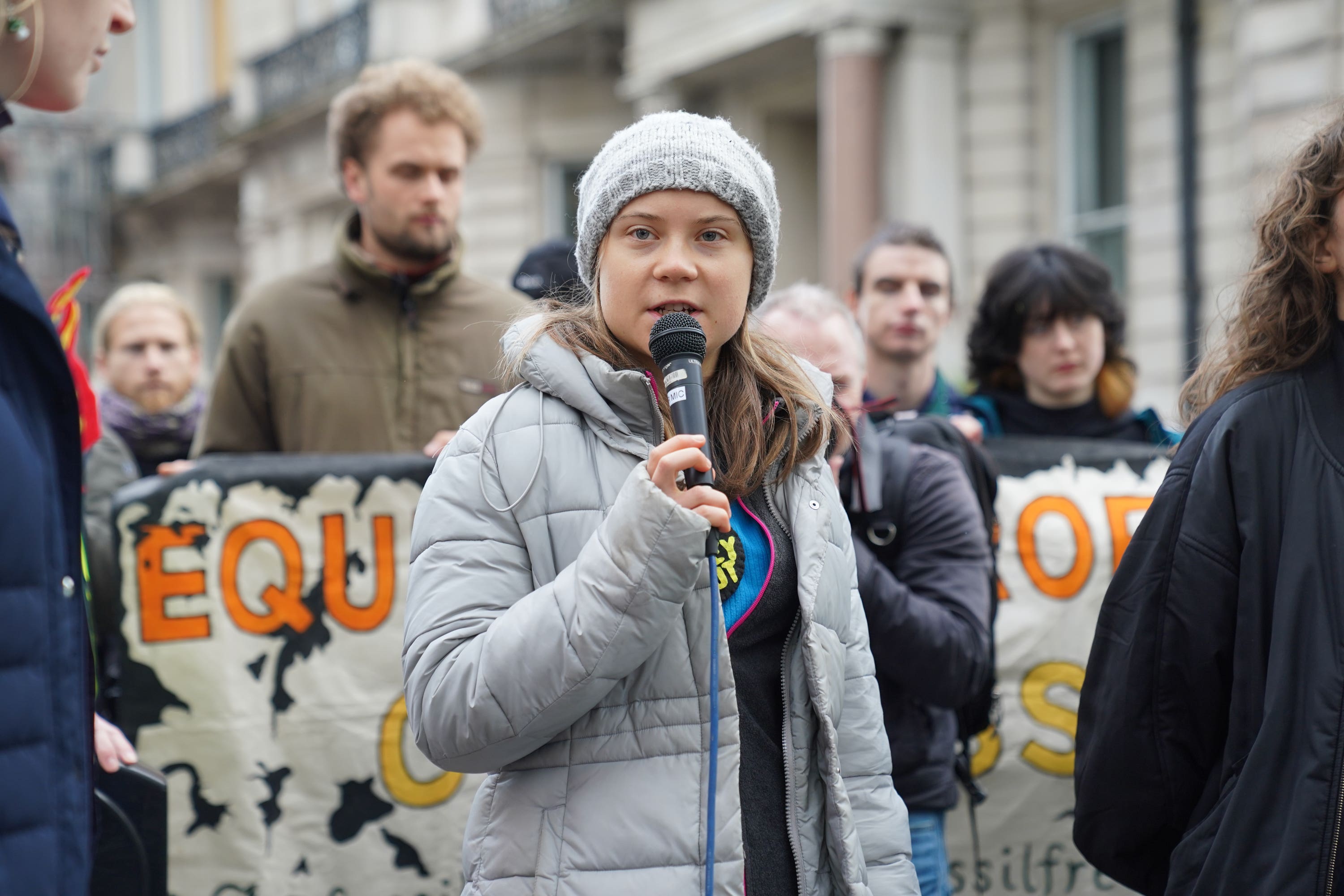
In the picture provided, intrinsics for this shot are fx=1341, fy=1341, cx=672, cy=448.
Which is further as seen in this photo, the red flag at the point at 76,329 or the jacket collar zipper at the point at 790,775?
the red flag at the point at 76,329

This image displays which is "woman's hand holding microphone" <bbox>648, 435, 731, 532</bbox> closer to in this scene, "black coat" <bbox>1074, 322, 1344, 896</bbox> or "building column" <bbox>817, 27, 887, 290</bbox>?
"black coat" <bbox>1074, 322, 1344, 896</bbox>

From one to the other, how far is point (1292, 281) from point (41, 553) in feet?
6.73

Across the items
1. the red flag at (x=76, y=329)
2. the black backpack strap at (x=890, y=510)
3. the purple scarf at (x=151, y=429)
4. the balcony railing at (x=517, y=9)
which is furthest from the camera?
the balcony railing at (x=517, y=9)

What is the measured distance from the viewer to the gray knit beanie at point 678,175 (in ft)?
6.80

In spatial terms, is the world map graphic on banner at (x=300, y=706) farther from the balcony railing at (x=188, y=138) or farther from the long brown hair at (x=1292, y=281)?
the balcony railing at (x=188, y=138)

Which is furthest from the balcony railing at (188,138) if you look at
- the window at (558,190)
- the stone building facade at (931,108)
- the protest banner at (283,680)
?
the protest banner at (283,680)

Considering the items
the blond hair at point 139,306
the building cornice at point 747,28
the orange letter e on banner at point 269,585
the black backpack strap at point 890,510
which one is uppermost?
the building cornice at point 747,28

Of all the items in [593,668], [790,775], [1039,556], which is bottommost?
[790,775]

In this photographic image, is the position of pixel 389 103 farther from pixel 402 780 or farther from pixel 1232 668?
pixel 1232 668

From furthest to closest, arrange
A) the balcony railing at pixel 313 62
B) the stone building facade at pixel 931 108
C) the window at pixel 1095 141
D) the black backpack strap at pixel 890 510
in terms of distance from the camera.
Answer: the balcony railing at pixel 313 62
the window at pixel 1095 141
the stone building facade at pixel 931 108
the black backpack strap at pixel 890 510

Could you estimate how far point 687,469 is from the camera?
6.01 feet

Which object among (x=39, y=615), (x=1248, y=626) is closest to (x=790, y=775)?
(x=1248, y=626)

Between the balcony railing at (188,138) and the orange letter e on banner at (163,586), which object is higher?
the balcony railing at (188,138)

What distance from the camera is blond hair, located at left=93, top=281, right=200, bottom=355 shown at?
16.5 feet
